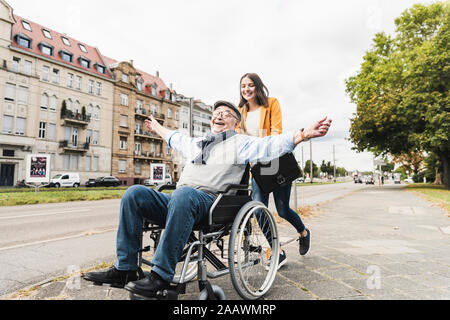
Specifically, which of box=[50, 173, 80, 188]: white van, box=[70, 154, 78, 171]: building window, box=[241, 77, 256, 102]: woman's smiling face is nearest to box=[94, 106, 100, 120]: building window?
box=[70, 154, 78, 171]: building window

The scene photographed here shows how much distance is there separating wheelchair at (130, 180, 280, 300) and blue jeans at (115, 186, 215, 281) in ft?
0.27

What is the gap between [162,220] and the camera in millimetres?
2137

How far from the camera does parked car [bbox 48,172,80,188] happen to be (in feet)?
96.5

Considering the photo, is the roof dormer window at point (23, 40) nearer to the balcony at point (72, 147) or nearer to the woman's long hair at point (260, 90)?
the balcony at point (72, 147)

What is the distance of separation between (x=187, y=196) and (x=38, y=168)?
670 inches

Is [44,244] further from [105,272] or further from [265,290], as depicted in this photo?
[265,290]

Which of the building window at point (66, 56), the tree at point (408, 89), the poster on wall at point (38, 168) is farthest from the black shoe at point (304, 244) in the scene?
the building window at point (66, 56)

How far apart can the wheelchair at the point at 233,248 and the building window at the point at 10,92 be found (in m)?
33.4

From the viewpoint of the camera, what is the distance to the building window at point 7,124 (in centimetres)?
2825

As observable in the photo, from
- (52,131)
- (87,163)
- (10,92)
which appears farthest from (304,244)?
(87,163)

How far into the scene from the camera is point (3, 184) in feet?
92.7

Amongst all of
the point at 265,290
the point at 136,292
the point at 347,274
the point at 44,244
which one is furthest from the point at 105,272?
the point at 44,244

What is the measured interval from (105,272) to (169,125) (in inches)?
1865

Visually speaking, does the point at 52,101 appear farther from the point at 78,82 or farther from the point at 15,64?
the point at 15,64
